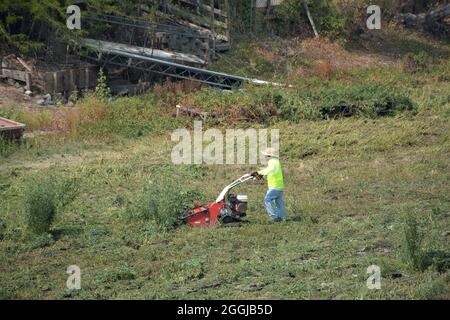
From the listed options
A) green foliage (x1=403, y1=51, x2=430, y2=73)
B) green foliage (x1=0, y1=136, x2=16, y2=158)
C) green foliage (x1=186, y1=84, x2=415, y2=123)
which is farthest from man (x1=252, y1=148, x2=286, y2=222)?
green foliage (x1=403, y1=51, x2=430, y2=73)

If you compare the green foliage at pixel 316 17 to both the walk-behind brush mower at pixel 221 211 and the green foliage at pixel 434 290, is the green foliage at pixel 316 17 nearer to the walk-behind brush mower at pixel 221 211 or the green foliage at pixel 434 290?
the walk-behind brush mower at pixel 221 211

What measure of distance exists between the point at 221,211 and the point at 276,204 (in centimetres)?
109

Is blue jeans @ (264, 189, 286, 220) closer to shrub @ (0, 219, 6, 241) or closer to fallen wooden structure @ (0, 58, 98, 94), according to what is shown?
shrub @ (0, 219, 6, 241)

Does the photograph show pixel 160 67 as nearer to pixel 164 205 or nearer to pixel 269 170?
pixel 164 205

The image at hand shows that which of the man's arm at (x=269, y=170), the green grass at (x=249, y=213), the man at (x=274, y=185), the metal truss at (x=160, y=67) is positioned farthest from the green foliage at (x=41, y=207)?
the metal truss at (x=160, y=67)

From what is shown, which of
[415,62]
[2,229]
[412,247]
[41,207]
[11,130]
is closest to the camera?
[412,247]

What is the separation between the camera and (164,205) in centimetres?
1845

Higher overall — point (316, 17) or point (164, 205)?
point (316, 17)

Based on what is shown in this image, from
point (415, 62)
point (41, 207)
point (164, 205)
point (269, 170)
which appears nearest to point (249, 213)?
point (269, 170)

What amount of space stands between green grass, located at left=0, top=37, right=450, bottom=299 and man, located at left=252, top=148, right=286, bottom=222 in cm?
36

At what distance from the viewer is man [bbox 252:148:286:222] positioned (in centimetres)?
1822

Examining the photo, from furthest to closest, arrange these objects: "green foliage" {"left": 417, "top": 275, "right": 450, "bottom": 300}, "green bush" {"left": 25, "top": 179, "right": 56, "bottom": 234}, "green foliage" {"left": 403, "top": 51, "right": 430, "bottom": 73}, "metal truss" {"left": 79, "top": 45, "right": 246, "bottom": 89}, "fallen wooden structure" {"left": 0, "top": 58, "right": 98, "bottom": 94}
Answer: "green foliage" {"left": 403, "top": 51, "right": 430, "bottom": 73}
"metal truss" {"left": 79, "top": 45, "right": 246, "bottom": 89}
"fallen wooden structure" {"left": 0, "top": 58, "right": 98, "bottom": 94}
"green bush" {"left": 25, "top": 179, "right": 56, "bottom": 234}
"green foliage" {"left": 417, "top": 275, "right": 450, "bottom": 300}

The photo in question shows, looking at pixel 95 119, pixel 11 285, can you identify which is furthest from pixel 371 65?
pixel 11 285
